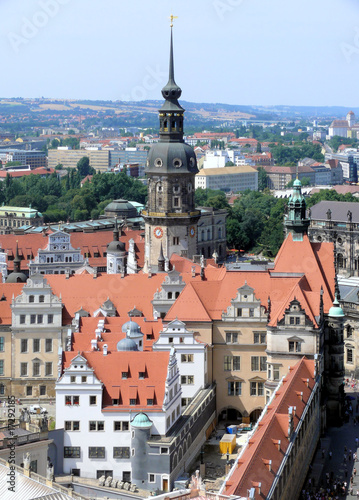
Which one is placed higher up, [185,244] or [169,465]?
[185,244]

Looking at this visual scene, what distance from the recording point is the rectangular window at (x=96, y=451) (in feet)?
238

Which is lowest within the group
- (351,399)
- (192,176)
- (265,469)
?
(351,399)

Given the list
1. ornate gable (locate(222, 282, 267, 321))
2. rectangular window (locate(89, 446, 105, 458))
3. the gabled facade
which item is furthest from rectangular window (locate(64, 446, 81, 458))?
the gabled facade

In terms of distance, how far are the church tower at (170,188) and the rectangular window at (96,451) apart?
38.3m

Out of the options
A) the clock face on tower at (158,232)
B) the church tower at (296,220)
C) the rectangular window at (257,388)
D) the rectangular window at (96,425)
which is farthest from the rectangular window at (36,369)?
the clock face on tower at (158,232)

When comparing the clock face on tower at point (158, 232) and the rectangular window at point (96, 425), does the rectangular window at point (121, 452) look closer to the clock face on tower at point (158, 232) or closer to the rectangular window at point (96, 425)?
the rectangular window at point (96, 425)

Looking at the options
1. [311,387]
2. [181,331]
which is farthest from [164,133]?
[311,387]

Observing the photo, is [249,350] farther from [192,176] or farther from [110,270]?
[110,270]

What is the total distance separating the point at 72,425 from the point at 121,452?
372 cm

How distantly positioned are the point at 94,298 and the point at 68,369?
19.5 metres

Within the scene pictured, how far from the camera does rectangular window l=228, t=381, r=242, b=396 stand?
8512cm

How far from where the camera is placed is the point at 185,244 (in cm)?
10994

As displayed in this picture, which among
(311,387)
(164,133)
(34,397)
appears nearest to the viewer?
(311,387)

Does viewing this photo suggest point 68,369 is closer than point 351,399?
Yes
